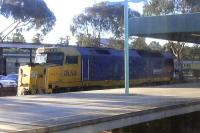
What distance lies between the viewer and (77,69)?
30.3 metres

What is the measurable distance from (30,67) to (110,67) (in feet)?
24.2

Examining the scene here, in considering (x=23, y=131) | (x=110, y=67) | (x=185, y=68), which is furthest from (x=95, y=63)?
(x=185, y=68)

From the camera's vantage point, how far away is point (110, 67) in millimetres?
33750

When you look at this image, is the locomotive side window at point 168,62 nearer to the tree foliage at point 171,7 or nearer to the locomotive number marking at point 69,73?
the tree foliage at point 171,7

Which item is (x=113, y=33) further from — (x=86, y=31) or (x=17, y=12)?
(x=17, y=12)

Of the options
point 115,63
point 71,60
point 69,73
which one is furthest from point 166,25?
point 115,63

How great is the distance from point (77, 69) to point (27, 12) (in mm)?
39095

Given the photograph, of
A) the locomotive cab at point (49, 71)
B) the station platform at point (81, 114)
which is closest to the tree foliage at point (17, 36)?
the locomotive cab at point (49, 71)

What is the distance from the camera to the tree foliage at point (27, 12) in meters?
65.9

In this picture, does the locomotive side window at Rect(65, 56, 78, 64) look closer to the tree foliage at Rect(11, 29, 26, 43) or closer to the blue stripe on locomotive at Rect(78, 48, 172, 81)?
the blue stripe on locomotive at Rect(78, 48, 172, 81)

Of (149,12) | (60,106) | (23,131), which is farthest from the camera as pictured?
(149,12)

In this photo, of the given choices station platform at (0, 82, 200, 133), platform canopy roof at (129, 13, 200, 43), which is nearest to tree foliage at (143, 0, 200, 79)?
platform canopy roof at (129, 13, 200, 43)

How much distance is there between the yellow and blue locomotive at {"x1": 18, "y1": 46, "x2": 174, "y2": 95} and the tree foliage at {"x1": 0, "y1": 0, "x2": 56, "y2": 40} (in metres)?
32.7

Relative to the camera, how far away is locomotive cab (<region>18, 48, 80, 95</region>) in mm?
28250
